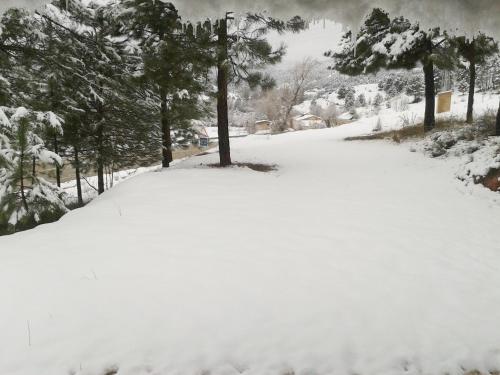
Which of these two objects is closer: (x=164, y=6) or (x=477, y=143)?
(x=477, y=143)

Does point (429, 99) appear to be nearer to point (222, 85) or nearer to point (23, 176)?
point (222, 85)

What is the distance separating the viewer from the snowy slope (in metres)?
2.62

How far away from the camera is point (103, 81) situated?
400 inches

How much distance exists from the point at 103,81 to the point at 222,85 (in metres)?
3.85

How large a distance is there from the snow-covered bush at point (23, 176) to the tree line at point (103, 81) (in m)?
0.02

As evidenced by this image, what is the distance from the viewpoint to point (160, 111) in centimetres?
1107

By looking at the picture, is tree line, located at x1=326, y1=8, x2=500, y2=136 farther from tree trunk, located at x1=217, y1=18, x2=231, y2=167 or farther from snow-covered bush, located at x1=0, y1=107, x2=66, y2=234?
snow-covered bush, located at x1=0, y1=107, x2=66, y2=234

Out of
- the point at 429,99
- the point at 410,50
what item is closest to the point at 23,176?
the point at 410,50

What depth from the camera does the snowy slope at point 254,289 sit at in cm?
262

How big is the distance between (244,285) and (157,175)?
20.2ft

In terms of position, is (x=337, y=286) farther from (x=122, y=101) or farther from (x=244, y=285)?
(x=122, y=101)

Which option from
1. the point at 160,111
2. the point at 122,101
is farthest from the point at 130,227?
the point at 160,111

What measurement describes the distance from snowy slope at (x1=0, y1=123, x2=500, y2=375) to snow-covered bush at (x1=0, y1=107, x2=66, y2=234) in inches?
22.0

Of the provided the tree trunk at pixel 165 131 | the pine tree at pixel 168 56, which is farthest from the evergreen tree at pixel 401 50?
the tree trunk at pixel 165 131
